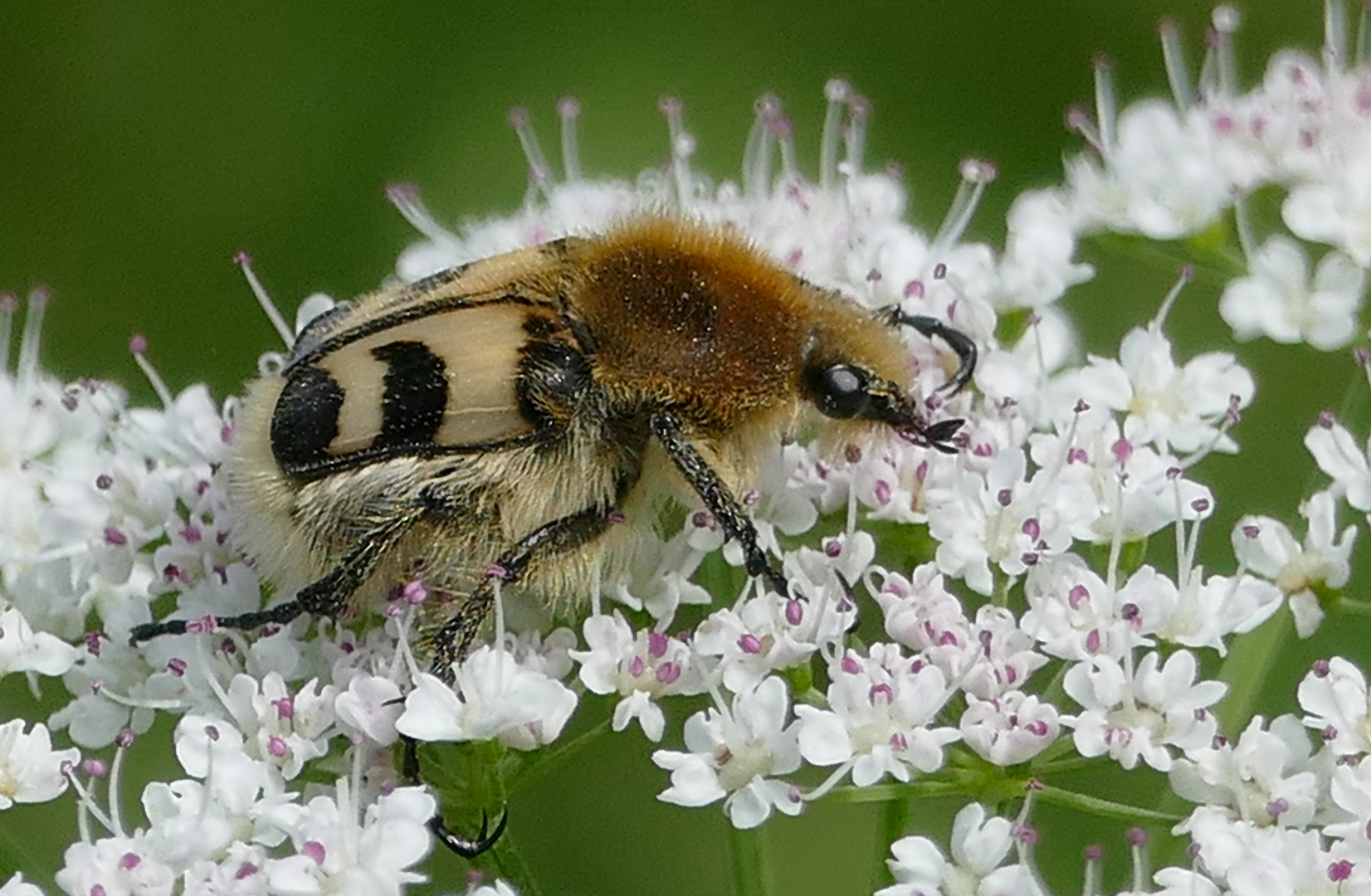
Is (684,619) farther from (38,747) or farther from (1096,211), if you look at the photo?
(1096,211)

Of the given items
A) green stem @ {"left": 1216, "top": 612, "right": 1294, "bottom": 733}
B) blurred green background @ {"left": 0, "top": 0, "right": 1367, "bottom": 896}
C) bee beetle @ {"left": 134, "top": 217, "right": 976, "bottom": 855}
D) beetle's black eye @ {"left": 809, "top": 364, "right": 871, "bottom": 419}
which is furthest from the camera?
blurred green background @ {"left": 0, "top": 0, "right": 1367, "bottom": 896}

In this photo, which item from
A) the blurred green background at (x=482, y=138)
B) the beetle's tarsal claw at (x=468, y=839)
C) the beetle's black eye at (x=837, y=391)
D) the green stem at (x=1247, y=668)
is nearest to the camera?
the beetle's tarsal claw at (x=468, y=839)

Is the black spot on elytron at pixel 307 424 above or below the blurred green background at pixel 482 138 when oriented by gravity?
below

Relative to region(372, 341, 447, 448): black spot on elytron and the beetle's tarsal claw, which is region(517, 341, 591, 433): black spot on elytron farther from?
the beetle's tarsal claw

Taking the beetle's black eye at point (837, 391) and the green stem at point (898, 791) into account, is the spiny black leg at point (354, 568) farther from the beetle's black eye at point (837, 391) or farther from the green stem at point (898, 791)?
the green stem at point (898, 791)

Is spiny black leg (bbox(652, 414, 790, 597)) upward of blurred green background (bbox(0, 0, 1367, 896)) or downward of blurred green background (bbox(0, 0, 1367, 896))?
downward

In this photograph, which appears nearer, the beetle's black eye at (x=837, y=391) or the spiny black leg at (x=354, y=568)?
the spiny black leg at (x=354, y=568)

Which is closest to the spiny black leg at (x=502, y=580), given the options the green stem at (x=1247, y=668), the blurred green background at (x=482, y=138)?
the green stem at (x=1247, y=668)

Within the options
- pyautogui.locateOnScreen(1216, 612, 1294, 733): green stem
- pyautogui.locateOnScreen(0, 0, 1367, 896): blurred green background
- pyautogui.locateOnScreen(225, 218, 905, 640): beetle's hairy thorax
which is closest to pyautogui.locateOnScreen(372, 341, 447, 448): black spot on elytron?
pyautogui.locateOnScreen(225, 218, 905, 640): beetle's hairy thorax

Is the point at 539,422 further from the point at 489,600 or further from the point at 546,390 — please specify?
the point at 489,600
